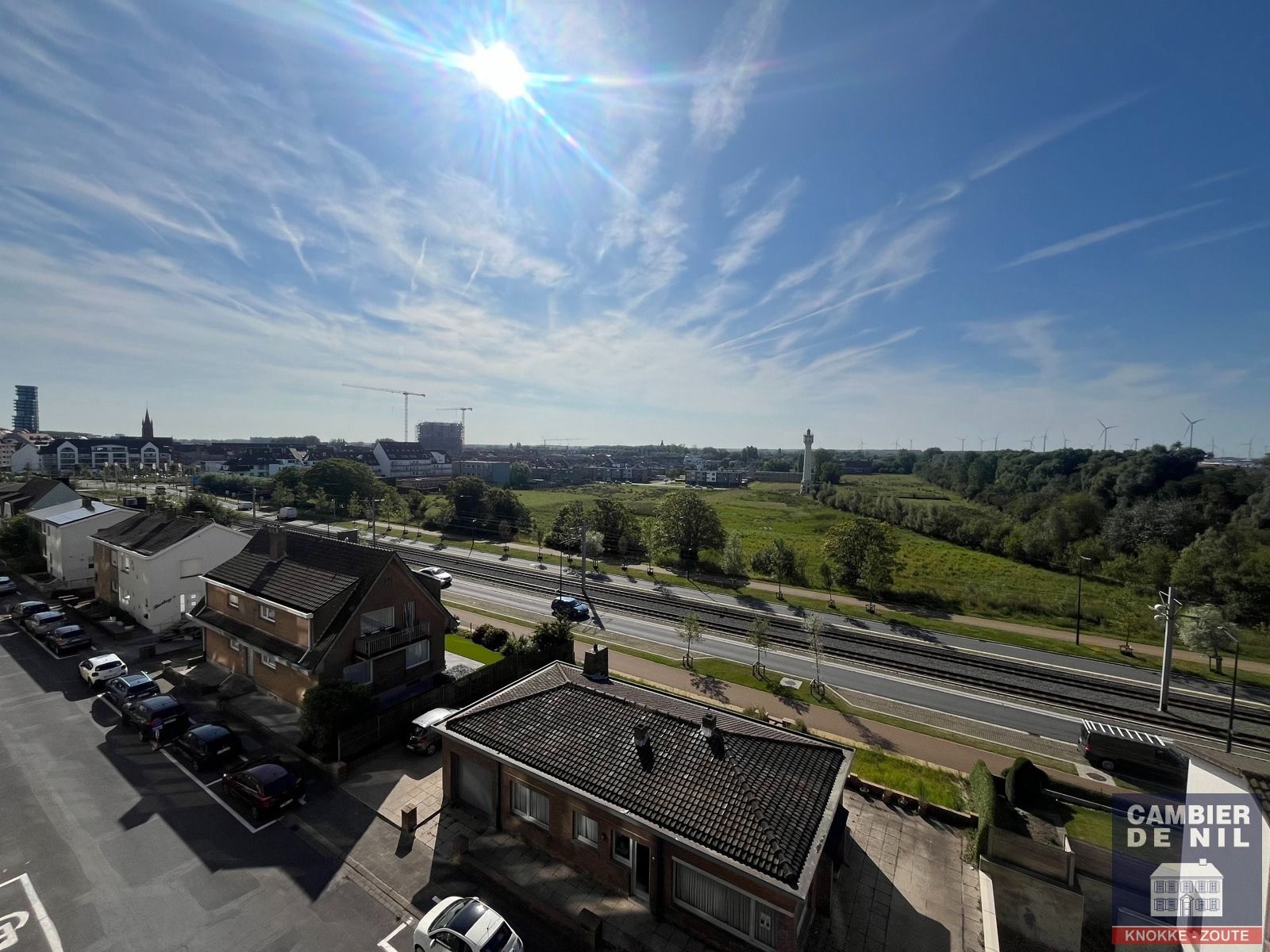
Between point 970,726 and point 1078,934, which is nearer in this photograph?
point 1078,934

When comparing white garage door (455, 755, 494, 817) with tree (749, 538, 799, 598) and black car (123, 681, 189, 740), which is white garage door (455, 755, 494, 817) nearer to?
black car (123, 681, 189, 740)

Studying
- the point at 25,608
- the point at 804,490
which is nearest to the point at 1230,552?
the point at 25,608

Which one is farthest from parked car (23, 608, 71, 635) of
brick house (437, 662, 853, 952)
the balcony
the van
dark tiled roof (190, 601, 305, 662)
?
the van

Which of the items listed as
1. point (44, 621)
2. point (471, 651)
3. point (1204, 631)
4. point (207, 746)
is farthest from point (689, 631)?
point (44, 621)

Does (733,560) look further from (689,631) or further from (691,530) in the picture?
(689,631)

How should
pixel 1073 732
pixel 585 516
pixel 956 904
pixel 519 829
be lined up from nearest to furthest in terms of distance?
pixel 956 904 < pixel 519 829 < pixel 1073 732 < pixel 585 516

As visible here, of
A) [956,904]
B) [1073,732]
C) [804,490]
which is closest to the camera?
[956,904]

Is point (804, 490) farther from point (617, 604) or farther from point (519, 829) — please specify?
point (519, 829)
